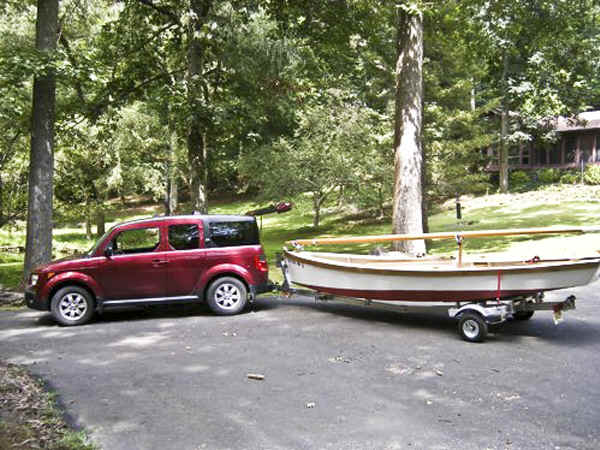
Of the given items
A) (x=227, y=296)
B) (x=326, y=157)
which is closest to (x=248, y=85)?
(x=326, y=157)

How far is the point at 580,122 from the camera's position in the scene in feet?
124

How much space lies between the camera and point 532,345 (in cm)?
776

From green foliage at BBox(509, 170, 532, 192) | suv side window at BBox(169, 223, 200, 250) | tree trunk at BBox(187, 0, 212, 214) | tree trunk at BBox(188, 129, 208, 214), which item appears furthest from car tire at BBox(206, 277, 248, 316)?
green foliage at BBox(509, 170, 532, 192)

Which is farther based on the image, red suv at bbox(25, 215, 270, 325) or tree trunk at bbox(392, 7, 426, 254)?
tree trunk at bbox(392, 7, 426, 254)

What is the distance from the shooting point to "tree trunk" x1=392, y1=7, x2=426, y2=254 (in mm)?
13148

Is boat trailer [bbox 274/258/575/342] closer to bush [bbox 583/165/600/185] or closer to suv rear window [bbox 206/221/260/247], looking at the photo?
suv rear window [bbox 206/221/260/247]

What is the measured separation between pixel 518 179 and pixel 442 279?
110 ft

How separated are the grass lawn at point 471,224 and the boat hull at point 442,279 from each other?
5.25m

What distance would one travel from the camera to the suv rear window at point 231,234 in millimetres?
10438

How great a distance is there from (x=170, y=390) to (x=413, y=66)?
31.8ft

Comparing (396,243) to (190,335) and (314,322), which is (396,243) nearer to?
(314,322)

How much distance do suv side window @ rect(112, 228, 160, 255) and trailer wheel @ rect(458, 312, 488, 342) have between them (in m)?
5.39

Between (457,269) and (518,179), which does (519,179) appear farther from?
(457,269)

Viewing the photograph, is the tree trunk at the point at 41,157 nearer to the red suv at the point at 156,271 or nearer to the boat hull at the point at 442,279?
the red suv at the point at 156,271
